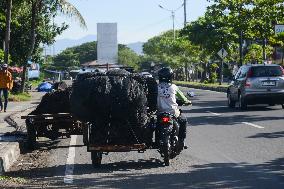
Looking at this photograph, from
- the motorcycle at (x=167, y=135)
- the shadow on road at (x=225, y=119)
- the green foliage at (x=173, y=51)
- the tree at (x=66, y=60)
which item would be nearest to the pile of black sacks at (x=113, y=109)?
the motorcycle at (x=167, y=135)

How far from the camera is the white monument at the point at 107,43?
55.5 metres

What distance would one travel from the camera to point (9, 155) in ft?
39.7

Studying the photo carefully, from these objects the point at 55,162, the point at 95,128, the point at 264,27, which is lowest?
the point at 55,162

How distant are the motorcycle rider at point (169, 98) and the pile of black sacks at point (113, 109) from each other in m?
0.31

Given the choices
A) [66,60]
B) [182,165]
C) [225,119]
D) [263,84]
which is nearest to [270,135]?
[182,165]

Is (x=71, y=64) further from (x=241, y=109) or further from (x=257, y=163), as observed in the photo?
(x=257, y=163)

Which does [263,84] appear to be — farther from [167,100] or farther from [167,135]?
[167,135]

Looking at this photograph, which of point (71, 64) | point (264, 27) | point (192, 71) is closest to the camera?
point (264, 27)

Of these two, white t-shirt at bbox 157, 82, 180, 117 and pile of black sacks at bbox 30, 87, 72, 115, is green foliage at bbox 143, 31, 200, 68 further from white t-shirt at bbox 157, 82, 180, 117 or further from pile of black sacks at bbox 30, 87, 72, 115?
white t-shirt at bbox 157, 82, 180, 117

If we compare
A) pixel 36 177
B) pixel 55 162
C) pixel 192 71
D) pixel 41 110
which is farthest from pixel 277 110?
pixel 192 71

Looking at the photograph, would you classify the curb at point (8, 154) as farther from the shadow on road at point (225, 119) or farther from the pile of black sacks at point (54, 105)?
the shadow on road at point (225, 119)

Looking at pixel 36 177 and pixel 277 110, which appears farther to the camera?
pixel 277 110

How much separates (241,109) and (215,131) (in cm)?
815

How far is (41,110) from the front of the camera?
571 inches
